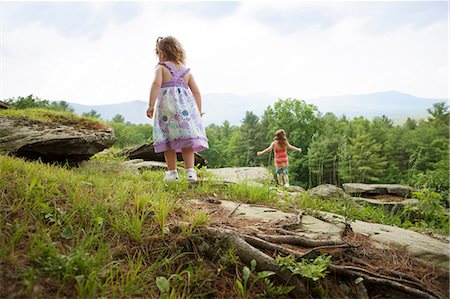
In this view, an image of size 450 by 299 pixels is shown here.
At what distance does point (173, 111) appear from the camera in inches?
194

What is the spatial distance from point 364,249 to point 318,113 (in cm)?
3570

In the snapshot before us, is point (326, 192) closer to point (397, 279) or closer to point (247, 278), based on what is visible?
point (397, 279)

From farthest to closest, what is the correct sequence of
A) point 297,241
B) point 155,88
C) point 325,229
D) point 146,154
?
point 146,154 < point 155,88 < point 325,229 < point 297,241

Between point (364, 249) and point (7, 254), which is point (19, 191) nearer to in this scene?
point (7, 254)

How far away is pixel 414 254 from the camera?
2.69 metres

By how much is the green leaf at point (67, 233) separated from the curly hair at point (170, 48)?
11.8ft

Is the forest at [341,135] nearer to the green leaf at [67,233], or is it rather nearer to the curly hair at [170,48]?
the curly hair at [170,48]

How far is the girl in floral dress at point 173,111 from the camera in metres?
4.91

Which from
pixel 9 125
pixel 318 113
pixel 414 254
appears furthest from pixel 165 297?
pixel 318 113

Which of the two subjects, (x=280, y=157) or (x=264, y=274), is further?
(x=280, y=157)

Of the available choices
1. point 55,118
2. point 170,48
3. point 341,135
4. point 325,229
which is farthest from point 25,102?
point 341,135

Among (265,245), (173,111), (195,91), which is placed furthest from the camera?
(195,91)

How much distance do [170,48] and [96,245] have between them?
12.1 feet

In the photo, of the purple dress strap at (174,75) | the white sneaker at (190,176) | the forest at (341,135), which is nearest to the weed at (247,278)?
the white sneaker at (190,176)
